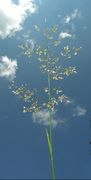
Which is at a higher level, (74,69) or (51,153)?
(74,69)

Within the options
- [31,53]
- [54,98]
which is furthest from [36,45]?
[54,98]

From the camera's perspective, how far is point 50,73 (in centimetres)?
1054

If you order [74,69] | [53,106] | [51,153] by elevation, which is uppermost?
[74,69]

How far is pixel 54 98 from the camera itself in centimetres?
1064

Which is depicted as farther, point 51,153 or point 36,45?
point 36,45

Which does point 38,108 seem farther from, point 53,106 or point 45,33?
point 45,33

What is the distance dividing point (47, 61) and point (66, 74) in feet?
1.39

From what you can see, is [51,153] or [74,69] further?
[74,69]

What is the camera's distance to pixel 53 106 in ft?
34.1

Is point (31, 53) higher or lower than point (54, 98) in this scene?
higher

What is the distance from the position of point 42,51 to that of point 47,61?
26 cm

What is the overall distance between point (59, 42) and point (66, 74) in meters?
0.64

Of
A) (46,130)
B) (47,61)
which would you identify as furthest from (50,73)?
(46,130)

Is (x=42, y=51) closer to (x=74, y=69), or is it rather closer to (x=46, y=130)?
(x=74, y=69)
